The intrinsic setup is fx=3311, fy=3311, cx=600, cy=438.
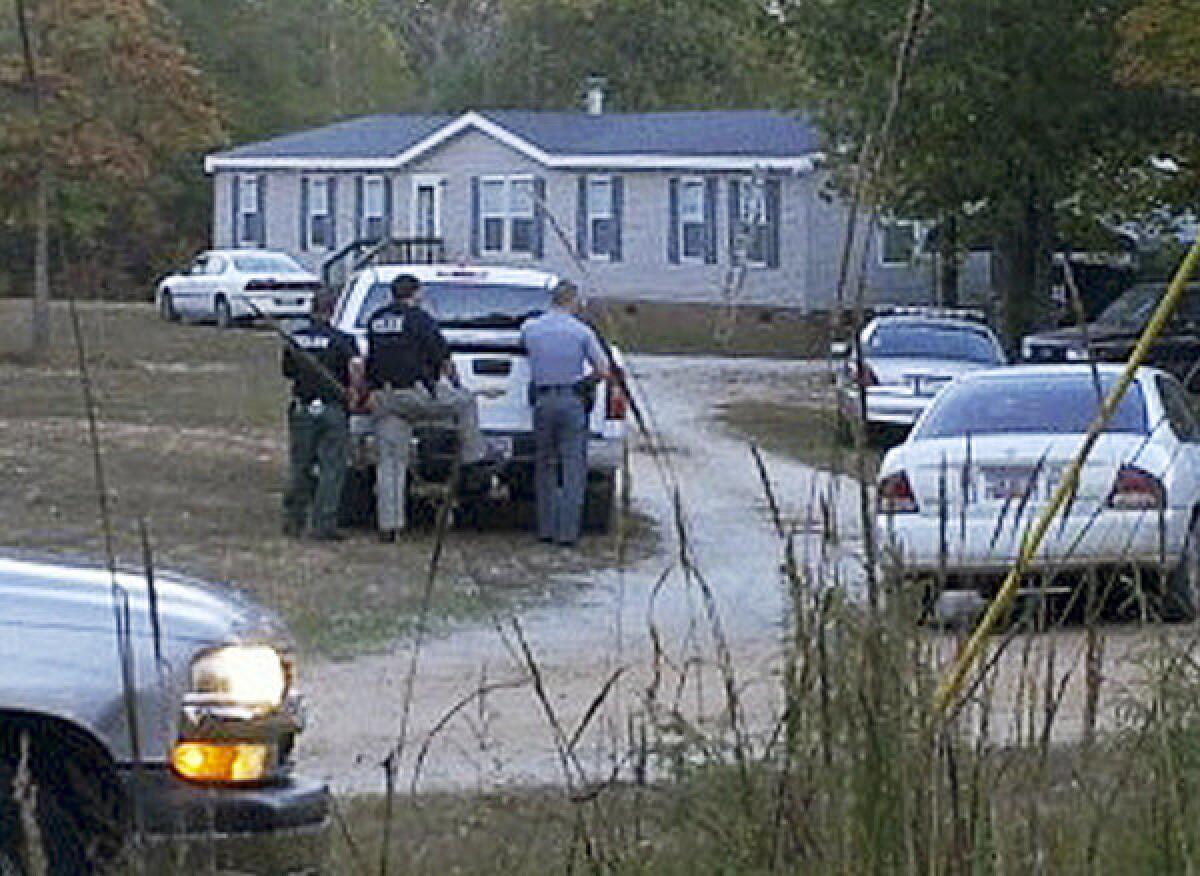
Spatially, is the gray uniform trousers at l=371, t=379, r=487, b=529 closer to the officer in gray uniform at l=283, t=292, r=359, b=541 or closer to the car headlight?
the officer in gray uniform at l=283, t=292, r=359, b=541

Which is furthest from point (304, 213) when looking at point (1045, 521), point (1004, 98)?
point (1045, 521)

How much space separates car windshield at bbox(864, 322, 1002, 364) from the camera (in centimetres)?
3391

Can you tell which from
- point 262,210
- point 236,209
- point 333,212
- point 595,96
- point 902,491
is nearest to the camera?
point 902,491

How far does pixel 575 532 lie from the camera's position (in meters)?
21.2

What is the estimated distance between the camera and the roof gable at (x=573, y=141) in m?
57.2

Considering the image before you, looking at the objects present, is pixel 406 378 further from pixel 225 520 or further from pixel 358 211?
pixel 358 211

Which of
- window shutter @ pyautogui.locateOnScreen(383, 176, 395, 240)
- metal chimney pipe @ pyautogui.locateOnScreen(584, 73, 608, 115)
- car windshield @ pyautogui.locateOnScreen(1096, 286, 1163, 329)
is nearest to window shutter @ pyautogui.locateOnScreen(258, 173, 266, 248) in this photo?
window shutter @ pyautogui.locateOnScreen(383, 176, 395, 240)

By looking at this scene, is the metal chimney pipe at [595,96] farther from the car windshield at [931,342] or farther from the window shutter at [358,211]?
the car windshield at [931,342]

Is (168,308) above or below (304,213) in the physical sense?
below

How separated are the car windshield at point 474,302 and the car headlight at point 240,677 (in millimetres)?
14201

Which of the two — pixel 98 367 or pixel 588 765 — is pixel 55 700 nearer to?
pixel 588 765

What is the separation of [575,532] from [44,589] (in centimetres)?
1405

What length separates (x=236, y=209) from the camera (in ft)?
224

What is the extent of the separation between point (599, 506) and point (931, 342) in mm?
12746
